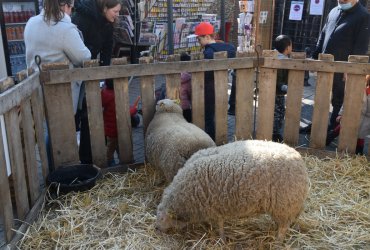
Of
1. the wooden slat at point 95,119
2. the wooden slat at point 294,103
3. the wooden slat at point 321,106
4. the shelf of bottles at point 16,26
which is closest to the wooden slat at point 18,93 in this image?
the wooden slat at point 95,119

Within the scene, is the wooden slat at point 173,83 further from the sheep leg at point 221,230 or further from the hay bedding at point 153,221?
the sheep leg at point 221,230

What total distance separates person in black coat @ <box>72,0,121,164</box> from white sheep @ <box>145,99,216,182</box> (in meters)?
0.75

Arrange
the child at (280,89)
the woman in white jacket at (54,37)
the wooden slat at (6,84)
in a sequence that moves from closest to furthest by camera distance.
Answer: the wooden slat at (6,84)
the woman in white jacket at (54,37)
the child at (280,89)

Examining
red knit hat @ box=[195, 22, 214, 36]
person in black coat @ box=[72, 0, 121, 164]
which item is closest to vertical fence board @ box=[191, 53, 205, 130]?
red knit hat @ box=[195, 22, 214, 36]

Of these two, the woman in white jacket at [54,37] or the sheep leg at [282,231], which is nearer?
the sheep leg at [282,231]

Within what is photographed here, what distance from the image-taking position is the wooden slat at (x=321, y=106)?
13.8 feet

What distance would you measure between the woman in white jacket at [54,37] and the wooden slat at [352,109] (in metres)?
2.69

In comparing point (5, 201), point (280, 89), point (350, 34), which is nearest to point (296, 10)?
point (350, 34)

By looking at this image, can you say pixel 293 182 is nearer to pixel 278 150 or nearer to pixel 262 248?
pixel 278 150

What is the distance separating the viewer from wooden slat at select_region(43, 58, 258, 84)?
12.1 ft

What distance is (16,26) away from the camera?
6977 mm

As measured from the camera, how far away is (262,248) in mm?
2904

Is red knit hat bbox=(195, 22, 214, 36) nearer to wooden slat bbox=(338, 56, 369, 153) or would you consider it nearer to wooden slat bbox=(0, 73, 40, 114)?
wooden slat bbox=(338, 56, 369, 153)

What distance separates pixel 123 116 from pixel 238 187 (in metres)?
1.78
